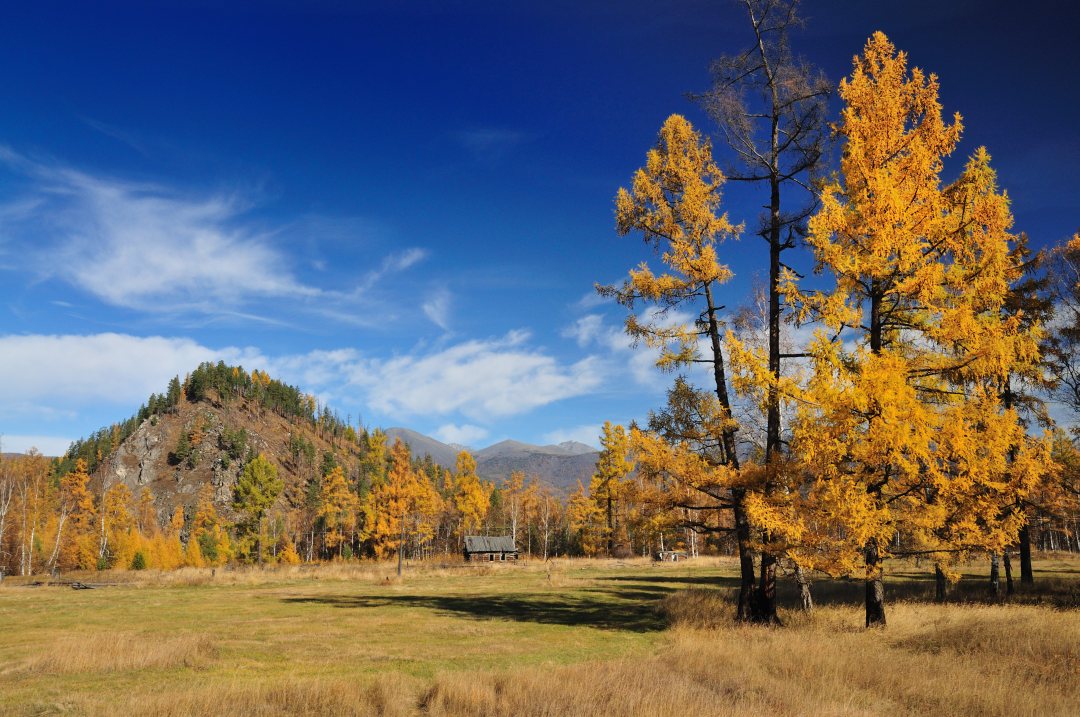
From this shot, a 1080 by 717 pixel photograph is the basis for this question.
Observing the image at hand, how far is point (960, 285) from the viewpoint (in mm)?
11930

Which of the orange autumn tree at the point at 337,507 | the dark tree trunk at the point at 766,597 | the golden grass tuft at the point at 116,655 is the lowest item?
the orange autumn tree at the point at 337,507

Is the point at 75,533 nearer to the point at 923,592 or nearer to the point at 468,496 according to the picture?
the point at 468,496

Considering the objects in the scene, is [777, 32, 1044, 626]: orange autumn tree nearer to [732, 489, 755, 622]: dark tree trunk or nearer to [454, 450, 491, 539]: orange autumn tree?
[732, 489, 755, 622]: dark tree trunk

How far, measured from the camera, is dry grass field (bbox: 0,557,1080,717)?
7.85 metres

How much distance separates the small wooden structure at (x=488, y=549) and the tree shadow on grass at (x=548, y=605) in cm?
3983

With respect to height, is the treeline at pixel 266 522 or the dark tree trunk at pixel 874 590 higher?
the dark tree trunk at pixel 874 590

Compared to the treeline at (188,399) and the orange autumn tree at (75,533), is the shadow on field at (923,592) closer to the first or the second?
→ the orange autumn tree at (75,533)

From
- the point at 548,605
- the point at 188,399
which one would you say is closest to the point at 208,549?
the point at 548,605

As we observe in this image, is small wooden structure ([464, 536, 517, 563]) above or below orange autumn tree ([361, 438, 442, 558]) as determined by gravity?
below

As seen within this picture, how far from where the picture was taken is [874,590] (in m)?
13.3

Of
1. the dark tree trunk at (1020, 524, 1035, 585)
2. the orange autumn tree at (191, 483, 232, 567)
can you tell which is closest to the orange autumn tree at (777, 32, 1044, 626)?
the dark tree trunk at (1020, 524, 1035, 585)

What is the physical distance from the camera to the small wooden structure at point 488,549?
67.7 metres

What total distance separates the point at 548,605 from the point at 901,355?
1675cm

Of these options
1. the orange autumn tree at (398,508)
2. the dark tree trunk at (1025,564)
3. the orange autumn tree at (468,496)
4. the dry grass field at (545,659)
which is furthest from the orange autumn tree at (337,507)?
the dark tree trunk at (1025,564)
